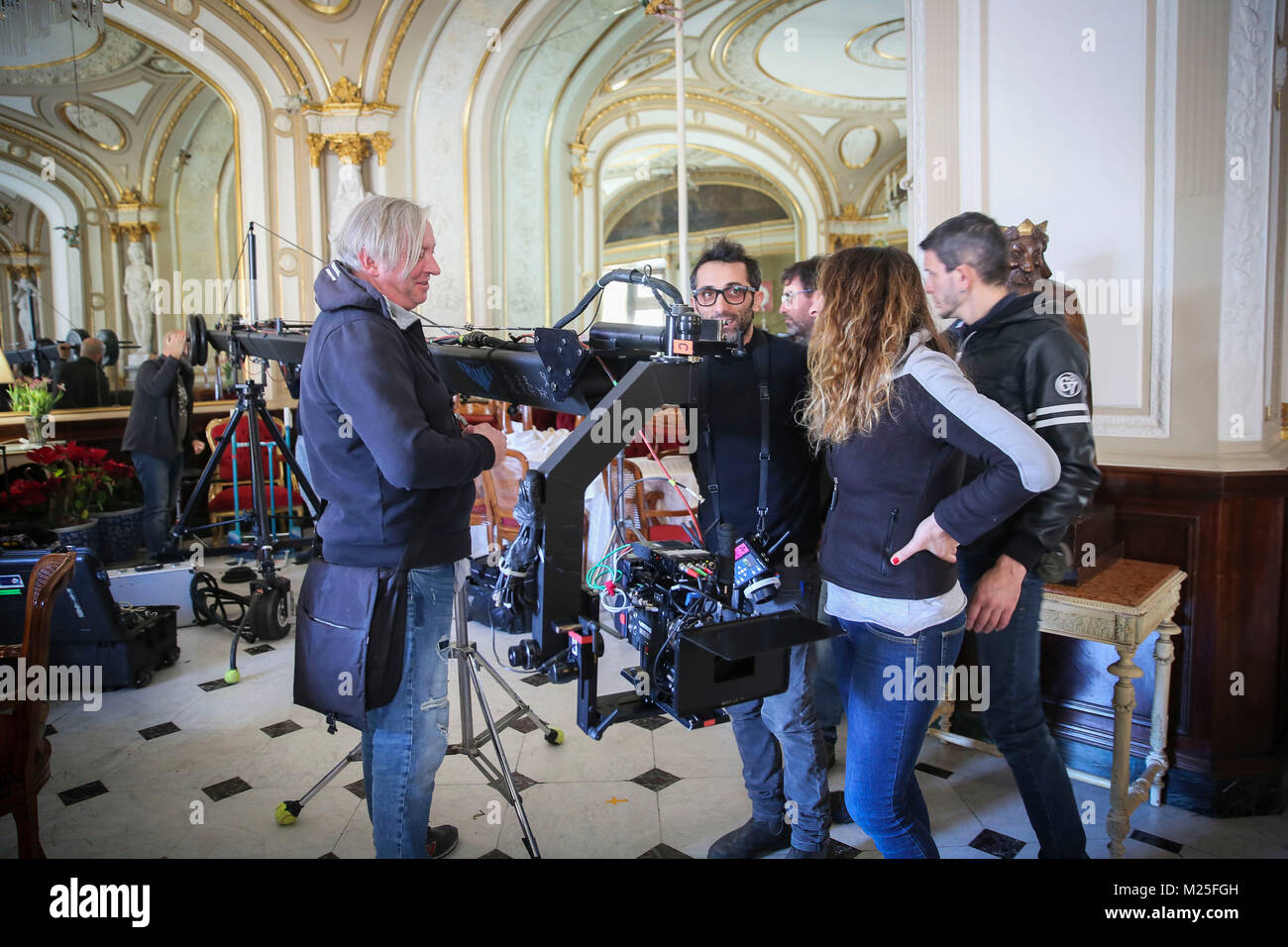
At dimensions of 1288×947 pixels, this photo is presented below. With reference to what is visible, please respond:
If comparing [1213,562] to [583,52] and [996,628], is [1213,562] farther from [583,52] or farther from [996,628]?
[583,52]

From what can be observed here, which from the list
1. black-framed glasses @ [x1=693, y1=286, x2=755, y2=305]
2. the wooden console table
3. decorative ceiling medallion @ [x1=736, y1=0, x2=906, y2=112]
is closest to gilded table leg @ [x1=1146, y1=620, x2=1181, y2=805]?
the wooden console table

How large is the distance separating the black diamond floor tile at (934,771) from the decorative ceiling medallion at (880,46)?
27.8 feet

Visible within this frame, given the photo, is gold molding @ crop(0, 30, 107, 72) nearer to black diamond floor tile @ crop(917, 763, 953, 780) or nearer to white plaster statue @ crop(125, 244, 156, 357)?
white plaster statue @ crop(125, 244, 156, 357)

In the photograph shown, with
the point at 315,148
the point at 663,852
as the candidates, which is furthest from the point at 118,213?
the point at 663,852

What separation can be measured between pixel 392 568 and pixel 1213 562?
8.33 ft

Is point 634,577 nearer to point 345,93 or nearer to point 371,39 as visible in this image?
point 345,93

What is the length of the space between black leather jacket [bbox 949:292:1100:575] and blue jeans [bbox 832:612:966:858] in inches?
14.2

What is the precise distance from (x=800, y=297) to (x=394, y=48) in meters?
6.11

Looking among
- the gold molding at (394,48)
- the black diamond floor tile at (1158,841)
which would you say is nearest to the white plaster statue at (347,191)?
the gold molding at (394,48)

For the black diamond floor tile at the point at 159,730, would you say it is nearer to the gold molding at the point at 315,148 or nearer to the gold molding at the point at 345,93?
the gold molding at the point at 315,148
